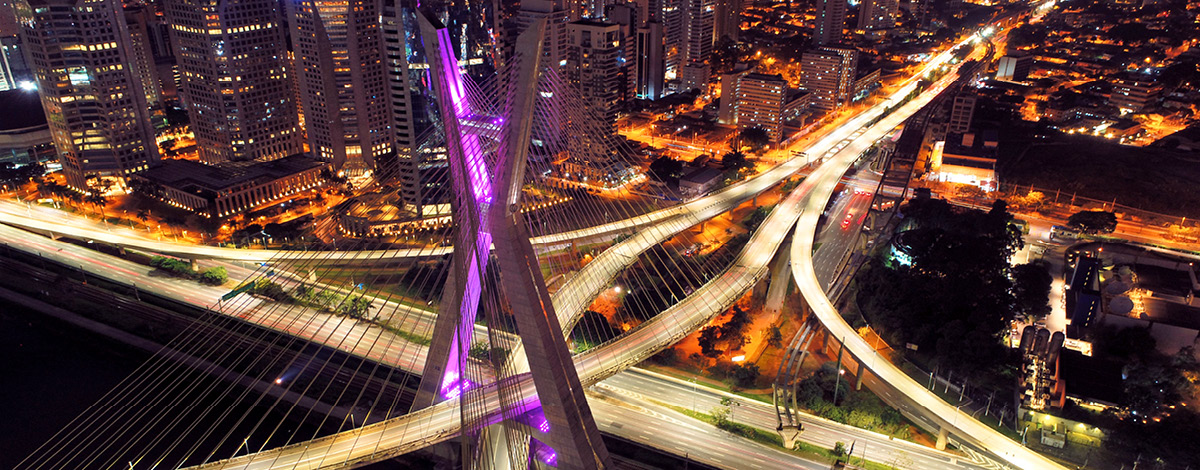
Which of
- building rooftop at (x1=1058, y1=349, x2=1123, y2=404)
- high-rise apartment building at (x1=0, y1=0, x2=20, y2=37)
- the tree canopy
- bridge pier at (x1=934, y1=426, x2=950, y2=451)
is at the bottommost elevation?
bridge pier at (x1=934, y1=426, x2=950, y2=451)

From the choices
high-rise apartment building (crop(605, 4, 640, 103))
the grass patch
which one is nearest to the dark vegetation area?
the grass patch

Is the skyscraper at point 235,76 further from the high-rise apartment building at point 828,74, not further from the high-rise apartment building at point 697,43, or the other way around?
the high-rise apartment building at point 828,74

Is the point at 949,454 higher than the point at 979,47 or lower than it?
lower

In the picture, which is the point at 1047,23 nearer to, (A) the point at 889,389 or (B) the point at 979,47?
(B) the point at 979,47

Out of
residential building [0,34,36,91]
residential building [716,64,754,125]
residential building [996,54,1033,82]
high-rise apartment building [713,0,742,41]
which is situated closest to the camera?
residential building [0,34,36,91]

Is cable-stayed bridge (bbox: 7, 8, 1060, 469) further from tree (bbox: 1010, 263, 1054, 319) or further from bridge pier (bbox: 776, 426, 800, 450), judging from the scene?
tree (bbox: 1010, 263, 1054, 319)

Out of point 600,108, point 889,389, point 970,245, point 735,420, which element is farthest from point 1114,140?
point 735,420
